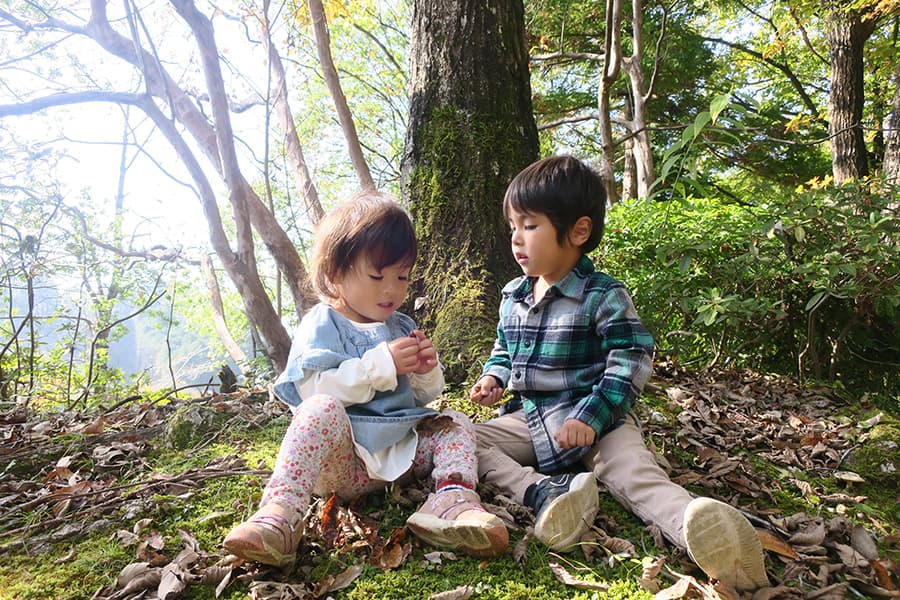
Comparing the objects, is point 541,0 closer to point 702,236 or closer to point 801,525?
point 702,236

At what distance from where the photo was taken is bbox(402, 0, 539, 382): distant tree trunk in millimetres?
3102

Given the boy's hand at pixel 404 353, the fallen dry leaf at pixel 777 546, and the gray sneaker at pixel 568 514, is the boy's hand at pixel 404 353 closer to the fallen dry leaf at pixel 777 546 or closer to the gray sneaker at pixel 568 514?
the gray sneaker at pixel 568 514

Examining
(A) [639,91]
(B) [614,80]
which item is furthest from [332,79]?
(A) [639,91]

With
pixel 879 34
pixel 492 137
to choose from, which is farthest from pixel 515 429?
pixel 879 34

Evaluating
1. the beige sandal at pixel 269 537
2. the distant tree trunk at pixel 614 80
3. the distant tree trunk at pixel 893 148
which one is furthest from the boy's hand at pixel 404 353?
the distant tree trunk at pixel 893 148

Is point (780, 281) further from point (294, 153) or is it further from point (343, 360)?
point (294, 153)

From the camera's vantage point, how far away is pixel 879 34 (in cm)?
1073

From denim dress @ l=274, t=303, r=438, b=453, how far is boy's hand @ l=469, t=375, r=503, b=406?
1.05 feet

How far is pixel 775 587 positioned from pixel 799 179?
1454cm

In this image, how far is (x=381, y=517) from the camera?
71.9 inches

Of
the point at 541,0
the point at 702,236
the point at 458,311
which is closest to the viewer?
the point at 458,311

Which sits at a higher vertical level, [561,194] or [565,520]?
[561,194]

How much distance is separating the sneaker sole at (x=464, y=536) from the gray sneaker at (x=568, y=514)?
15cm

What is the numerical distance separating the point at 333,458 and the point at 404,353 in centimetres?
43
